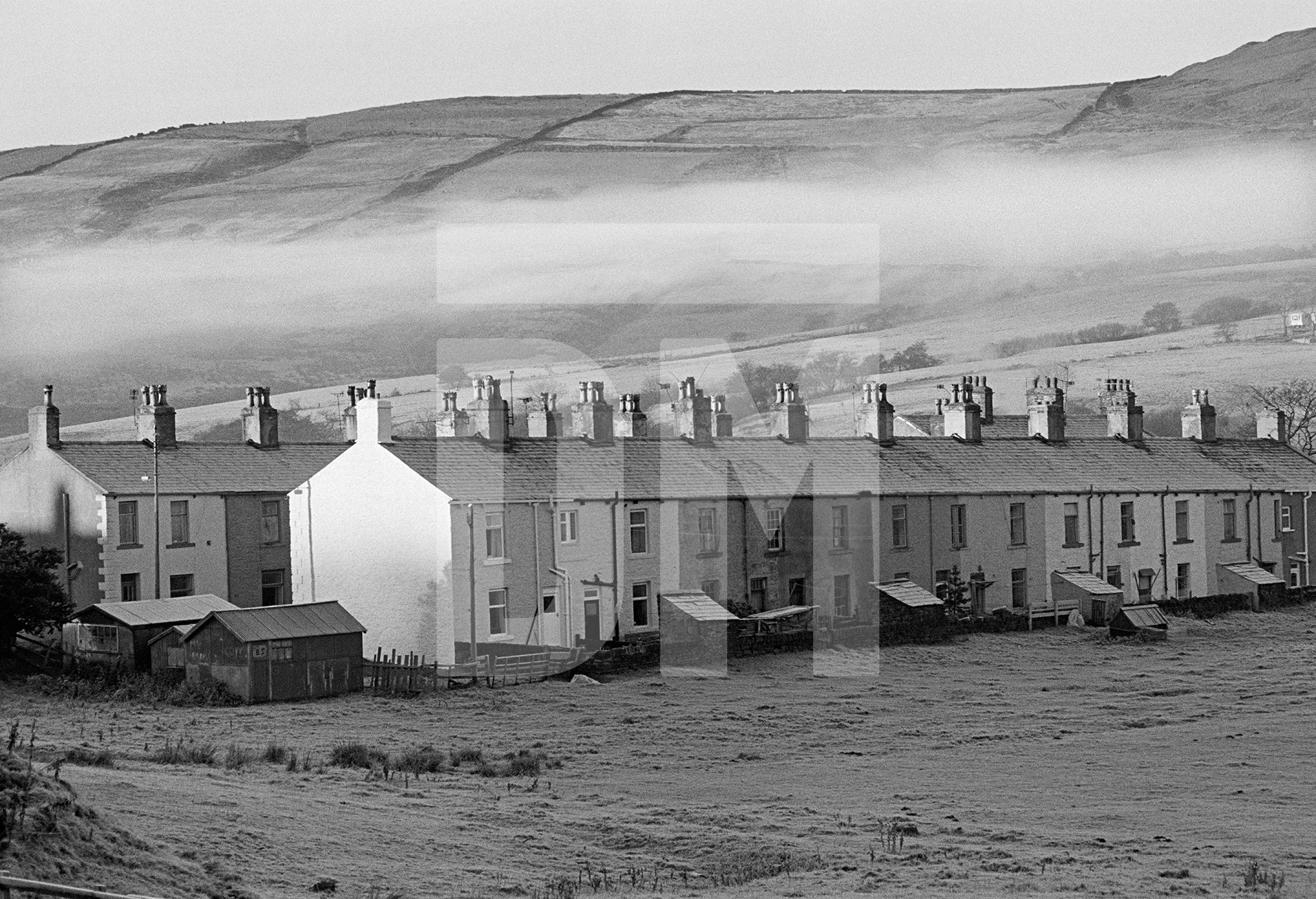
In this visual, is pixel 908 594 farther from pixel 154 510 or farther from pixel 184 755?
pixel 184 755

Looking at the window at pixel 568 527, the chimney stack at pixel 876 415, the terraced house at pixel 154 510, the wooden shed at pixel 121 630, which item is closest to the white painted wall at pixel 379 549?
the window at pixel 568 527

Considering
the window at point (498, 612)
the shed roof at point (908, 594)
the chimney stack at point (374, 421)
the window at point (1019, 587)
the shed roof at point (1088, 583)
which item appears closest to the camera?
the window at point (498, 612)

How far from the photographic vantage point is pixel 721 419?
→ 204 feet

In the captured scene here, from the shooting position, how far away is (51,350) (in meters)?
177

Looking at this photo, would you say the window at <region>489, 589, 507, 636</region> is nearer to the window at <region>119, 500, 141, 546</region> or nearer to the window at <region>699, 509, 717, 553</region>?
the window at <region>699, 509, 717, 553</region>

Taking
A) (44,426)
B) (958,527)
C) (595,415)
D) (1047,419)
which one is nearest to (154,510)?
(44,426)

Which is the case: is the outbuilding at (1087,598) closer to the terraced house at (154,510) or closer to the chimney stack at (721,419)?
the chimney stack at (721,419)

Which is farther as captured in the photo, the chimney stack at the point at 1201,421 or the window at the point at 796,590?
the chimney stack at the point at 1201,421

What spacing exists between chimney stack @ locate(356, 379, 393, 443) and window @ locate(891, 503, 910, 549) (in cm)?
1757

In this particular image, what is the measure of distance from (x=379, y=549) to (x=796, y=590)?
14.0m

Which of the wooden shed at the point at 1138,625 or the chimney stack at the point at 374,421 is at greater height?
the chimney stack at the point at 374,421

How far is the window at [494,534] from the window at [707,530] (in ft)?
23.5

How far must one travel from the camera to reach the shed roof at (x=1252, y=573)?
62625mm

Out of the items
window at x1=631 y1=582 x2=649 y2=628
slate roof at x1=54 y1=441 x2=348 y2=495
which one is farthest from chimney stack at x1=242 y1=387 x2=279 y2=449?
window at x1=631 y1=582 x2=649 y2=628
